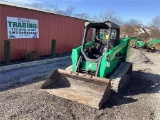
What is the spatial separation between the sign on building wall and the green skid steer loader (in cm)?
490

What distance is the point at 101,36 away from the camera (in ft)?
24.6

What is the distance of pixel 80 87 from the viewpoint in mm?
5926

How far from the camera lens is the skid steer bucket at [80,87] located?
5.30 meters

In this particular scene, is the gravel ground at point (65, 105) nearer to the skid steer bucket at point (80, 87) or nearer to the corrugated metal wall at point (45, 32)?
the skid steer bucket at point (80, 87)

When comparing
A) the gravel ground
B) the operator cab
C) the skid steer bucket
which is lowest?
the gravel ground

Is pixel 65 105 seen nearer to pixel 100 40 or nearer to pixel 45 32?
pixel 100 40

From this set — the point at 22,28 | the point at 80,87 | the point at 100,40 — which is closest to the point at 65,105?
the point at 80,87

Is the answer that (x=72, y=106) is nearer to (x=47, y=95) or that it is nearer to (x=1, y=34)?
(x=47, y=95)

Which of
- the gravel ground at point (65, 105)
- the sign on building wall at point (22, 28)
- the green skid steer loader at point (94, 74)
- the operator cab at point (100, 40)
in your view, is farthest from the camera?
the sign on building wall at point (22, 28)

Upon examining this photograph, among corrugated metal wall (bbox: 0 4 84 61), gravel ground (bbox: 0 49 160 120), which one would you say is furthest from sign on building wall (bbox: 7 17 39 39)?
gravel ground (bbox: 0 49 160 120)

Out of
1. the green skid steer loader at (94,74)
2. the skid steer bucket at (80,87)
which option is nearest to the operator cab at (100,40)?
the green skid steer loader at (94,74)

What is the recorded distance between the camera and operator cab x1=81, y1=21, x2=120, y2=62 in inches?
252

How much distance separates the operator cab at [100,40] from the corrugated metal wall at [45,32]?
490 centimetres

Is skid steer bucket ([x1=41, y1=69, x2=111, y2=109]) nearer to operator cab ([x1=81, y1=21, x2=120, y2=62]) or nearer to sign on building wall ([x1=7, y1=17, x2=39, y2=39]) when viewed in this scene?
operator cab ([x1=81, y1=21, x2=120, y2=62])
